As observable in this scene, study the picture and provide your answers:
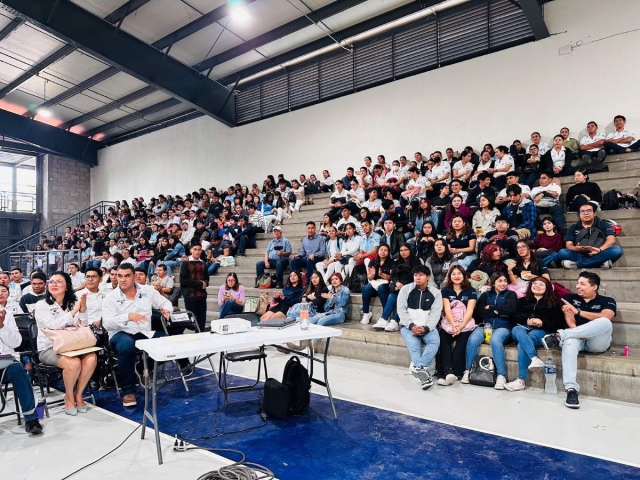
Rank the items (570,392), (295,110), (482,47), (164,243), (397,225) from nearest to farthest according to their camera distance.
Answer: (570,392) < (397,225) < (482,47) < (164,243) < (295,110)

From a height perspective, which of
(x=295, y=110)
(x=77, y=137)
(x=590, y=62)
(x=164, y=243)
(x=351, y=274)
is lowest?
(x=351, y=274)

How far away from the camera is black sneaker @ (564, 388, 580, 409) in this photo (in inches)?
133

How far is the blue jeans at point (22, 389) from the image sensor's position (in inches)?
122

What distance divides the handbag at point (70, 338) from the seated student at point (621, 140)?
777 cm

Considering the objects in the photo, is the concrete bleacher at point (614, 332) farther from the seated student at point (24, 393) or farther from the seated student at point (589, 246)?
the seated student at point (24, 393)

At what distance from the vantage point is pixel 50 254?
10.1 metres

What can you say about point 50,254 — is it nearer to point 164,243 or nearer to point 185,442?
point 164,243

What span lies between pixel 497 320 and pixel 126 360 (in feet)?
11.6

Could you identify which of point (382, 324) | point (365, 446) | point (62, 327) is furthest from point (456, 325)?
point (62, 327)

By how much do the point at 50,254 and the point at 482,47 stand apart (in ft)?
34.9

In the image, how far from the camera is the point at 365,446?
2791mm

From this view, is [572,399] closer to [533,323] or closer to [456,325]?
[533,323]

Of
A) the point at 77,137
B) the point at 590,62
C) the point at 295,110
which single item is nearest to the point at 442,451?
the point at 590,62

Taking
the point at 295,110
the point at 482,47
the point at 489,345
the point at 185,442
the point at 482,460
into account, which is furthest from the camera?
the point at 295,110
